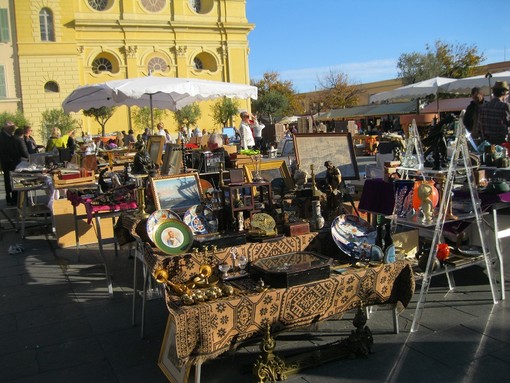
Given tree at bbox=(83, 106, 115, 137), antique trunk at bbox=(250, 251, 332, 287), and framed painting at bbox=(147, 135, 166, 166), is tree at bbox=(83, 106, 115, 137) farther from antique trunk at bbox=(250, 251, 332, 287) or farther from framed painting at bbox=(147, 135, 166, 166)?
antique trunk at bbox=(250, 251, 332, 287)

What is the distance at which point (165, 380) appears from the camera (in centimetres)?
304

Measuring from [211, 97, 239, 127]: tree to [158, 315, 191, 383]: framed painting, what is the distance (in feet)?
98.2

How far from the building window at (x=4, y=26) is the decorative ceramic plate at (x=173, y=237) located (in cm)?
3031

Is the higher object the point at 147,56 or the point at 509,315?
the point at 147,56

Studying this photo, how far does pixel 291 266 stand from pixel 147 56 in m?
30.9

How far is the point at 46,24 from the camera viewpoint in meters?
29.6

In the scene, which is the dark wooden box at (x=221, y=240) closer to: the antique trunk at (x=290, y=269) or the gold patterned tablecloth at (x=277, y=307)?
the antique trunk at (x=290, y=269)

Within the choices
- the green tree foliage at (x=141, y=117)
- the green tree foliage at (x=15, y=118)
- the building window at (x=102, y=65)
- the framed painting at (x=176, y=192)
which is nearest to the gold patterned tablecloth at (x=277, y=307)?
the framed painting at (x=176, y=192)

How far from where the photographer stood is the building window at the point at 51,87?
2999cm

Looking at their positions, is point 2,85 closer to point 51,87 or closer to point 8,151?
point 51,87

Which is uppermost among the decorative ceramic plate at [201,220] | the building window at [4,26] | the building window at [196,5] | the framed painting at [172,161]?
the building window at [196,5]

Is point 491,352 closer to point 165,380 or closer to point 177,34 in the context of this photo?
point 165,380

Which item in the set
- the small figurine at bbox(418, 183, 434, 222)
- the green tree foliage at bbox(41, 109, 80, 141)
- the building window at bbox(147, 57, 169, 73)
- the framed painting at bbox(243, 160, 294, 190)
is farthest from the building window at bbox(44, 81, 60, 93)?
the small figurine at bbox(418, 183, 434, 222)

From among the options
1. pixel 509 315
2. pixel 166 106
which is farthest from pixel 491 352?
pixel 166 106
